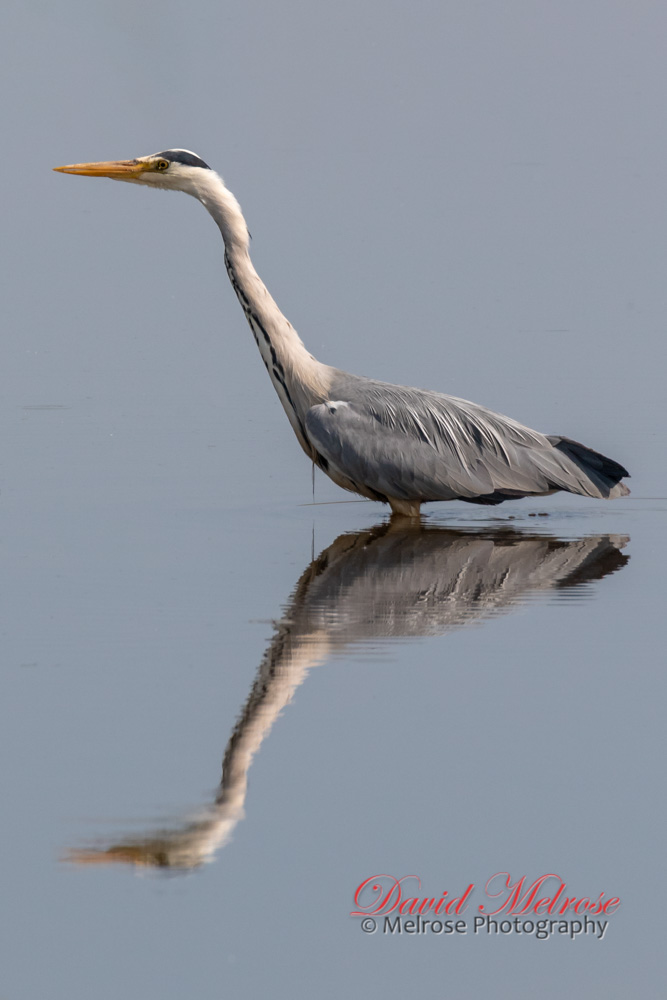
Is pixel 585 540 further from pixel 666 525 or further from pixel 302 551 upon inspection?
pixel 302 551

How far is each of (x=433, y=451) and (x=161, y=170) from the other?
2.62 metres

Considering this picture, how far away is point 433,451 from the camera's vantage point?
9.40 m

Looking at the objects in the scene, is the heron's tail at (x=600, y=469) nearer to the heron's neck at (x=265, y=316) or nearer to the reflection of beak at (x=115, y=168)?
the heron's neck at (x=265, y=316)

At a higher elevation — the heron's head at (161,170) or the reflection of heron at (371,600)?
the heron's head at (161,170)

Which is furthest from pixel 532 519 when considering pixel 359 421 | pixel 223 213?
pixel 223 213

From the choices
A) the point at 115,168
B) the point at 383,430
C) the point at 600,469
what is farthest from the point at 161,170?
the point at 600,469

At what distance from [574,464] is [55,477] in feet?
11.7

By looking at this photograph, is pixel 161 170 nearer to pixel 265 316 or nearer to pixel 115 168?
pixel 115 168

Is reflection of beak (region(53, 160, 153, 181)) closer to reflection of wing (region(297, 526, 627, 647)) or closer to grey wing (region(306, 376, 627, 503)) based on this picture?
grey wing (region(306, 376, 627, 503))

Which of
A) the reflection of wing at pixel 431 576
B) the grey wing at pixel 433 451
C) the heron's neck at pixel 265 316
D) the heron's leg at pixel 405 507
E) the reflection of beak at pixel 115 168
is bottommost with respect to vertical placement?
the heron's leg at pixel 405 507

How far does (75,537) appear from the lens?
8484 mm

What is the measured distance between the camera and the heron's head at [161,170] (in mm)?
9703

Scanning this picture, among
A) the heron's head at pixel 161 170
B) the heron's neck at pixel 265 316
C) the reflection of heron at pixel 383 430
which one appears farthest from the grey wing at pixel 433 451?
the heron's head at pixel 161 170

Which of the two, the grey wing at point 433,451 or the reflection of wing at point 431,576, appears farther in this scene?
the grey wing at point 433,451
